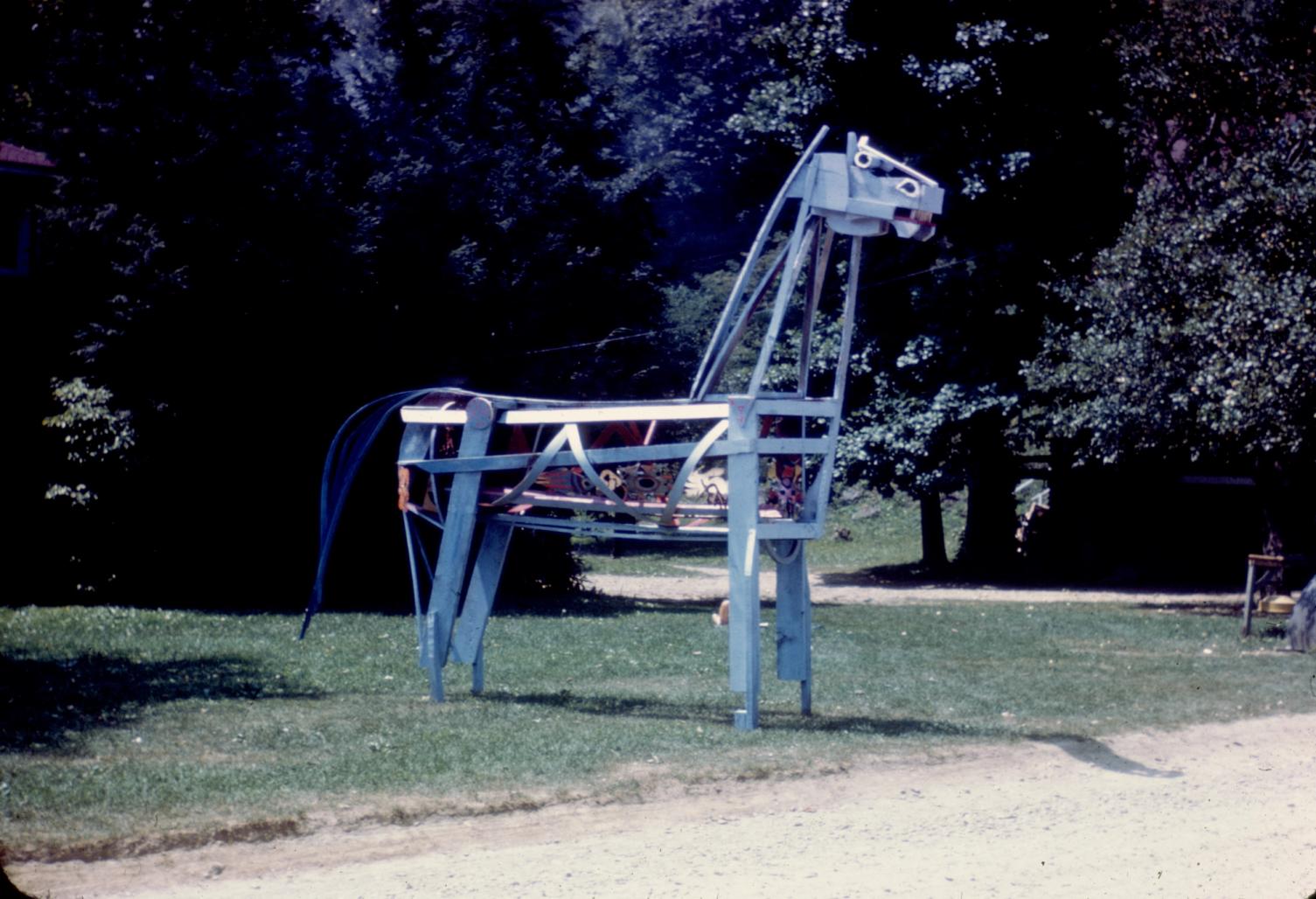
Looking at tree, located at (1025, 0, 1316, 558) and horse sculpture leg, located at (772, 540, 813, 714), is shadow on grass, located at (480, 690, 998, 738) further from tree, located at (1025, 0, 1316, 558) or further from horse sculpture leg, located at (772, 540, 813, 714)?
tree, located at (1025, 0, 1316, 558)

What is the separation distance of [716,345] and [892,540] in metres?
31.3

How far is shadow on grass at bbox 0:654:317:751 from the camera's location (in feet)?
35.2

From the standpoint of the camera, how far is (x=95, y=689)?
12695mm

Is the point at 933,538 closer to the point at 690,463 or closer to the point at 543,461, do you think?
the point at 543,461

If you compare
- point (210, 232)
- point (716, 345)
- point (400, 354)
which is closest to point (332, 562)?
point (400, 354)

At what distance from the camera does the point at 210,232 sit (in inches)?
834

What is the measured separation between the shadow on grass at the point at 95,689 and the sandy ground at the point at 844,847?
333cm

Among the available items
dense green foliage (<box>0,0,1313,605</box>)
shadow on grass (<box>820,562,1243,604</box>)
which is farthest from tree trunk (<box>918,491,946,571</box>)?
dense green foliage (<box>0,0,1313,605</box>)

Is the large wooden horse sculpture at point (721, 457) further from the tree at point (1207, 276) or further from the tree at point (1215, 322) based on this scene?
the tree at point (1207, 276)

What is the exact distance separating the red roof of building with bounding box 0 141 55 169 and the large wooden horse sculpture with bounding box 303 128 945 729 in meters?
13.1

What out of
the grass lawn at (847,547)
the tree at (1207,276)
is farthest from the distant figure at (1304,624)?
the grass lawn at (847,547)

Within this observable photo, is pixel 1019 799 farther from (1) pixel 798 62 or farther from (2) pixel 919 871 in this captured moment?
(1) pixel 798 62

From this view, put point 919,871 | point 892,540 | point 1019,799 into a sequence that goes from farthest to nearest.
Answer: point 892,540 < point 1019,799 < point 919,871

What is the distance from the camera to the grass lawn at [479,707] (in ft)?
28.1
